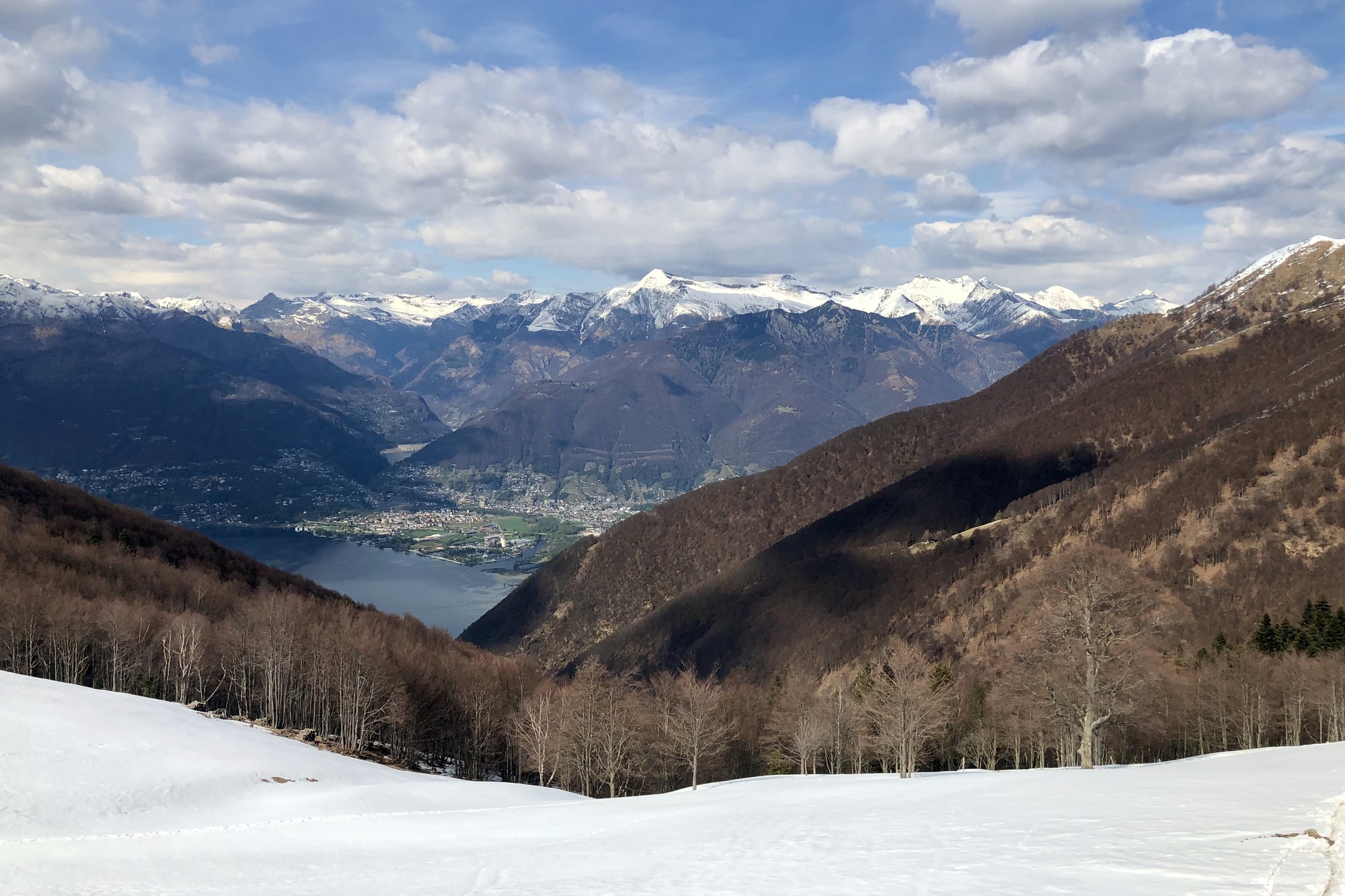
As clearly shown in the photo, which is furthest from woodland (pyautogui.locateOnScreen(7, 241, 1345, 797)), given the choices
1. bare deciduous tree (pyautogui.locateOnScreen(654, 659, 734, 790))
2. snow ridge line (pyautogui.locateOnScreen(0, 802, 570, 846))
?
snow ridge line (pyautogui.locateOnScreen(0, 802, 570, 846))

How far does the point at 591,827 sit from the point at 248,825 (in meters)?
11.8

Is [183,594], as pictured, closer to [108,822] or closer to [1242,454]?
[108,822]

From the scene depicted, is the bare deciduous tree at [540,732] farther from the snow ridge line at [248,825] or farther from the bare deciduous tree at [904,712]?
the bare deciduous tree at [904,712]

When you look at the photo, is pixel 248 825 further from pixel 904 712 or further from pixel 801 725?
pixel 801 725

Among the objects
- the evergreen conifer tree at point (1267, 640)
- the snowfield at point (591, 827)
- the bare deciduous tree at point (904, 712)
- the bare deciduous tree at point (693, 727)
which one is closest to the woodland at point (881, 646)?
the evergreen conifer tree at point (1267, 640)

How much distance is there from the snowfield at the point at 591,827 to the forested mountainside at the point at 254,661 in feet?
55.1

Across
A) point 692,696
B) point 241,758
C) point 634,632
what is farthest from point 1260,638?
point 634,632

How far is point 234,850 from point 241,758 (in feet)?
42.6

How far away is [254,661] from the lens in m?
61.3

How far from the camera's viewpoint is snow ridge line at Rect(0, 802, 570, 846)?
23031 mm

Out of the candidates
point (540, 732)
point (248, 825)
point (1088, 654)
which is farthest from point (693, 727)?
point (248, 825)

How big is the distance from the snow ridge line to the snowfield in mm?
161

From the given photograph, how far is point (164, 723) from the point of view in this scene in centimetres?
3659

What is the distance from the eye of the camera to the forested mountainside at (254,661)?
5791 centimetres
